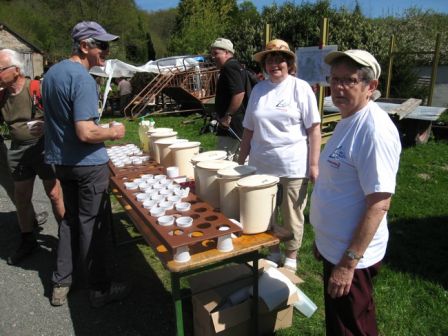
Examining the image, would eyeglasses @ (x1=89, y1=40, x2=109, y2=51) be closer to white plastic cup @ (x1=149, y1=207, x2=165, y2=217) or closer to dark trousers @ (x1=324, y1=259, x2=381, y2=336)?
white plastic cup @ (x1=149, y1=207, x2=165, y2=217)

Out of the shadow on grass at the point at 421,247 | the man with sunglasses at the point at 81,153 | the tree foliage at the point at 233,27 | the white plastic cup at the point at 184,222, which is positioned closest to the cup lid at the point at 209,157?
the white plastic cup at the point at 184,222

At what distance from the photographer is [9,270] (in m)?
3.55

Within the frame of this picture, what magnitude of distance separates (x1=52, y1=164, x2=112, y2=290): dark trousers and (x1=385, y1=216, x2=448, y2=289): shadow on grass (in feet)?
8.16

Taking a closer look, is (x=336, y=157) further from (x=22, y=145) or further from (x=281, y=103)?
(x=22, y=145)

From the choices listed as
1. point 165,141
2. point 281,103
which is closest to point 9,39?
point 165,141

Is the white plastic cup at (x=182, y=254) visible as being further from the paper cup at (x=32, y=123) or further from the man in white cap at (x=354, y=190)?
the paper cup at (x=32, y=123)

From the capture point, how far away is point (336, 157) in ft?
5.45

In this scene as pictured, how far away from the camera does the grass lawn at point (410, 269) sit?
103 inches

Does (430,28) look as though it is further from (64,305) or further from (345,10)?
(64,305)

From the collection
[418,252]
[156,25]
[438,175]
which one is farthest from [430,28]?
[156,25]

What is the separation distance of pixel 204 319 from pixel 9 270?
7.45 ft

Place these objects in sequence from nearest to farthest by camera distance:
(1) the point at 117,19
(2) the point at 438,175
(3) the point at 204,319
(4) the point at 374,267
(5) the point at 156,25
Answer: (4) the point at 374,267 → (3) the point at 204,319 → (2) the point at 438,175 → (1) the point at 117,19 → (5) the point at 156,25

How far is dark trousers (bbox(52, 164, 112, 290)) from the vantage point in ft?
8.82

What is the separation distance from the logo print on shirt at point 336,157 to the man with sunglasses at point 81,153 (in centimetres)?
157
